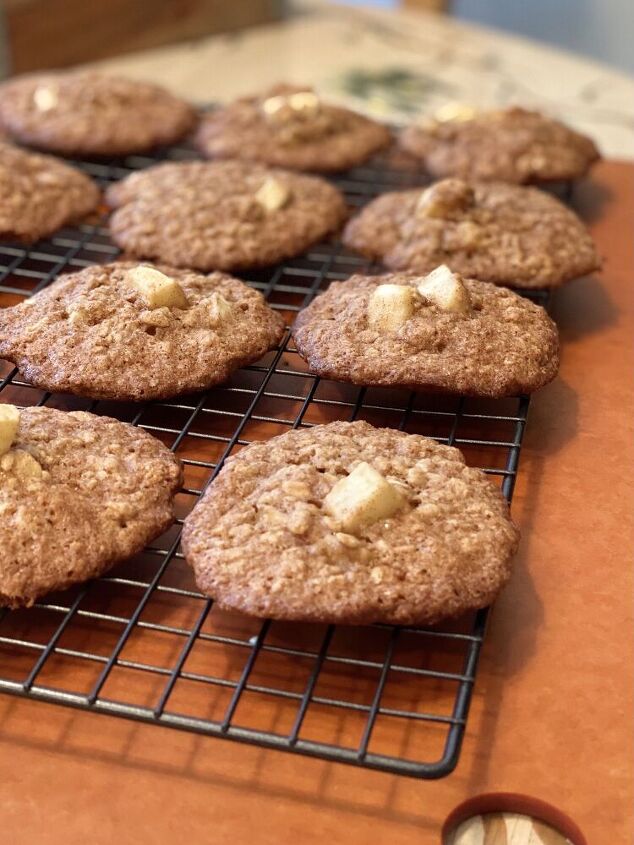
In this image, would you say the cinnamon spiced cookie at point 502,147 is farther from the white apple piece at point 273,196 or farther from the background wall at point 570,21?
the background wall at point 570,21

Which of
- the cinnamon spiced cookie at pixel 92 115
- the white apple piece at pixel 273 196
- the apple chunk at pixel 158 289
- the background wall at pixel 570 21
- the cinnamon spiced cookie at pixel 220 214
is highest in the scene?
the apple chunk at pixel 158 289

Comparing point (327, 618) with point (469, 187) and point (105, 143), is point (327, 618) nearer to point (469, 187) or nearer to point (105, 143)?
point (469, 187)

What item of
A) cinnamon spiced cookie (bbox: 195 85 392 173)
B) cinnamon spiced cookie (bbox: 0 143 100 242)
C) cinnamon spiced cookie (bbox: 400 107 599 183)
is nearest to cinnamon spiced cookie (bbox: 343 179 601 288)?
cinnamon spiced cookie (bbox: 400 107 599 183)

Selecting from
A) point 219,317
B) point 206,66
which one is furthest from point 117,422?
point 206,66

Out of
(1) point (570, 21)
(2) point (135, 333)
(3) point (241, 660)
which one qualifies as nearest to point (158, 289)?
(2) point (135, 333)

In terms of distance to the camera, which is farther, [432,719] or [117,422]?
[117,422]

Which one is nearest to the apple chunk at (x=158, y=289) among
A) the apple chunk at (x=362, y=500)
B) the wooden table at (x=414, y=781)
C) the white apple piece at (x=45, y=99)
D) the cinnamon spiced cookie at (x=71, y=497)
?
the cinnamon spiced cookie at (x=71, y=497)
